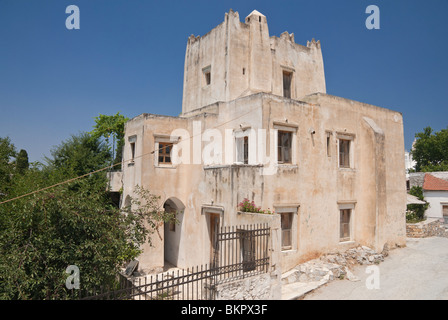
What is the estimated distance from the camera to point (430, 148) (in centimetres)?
5112

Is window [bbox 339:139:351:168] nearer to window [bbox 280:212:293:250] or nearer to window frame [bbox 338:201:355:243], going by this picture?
window frame [bbox 338:201:355:243]

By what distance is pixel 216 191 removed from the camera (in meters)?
13.6

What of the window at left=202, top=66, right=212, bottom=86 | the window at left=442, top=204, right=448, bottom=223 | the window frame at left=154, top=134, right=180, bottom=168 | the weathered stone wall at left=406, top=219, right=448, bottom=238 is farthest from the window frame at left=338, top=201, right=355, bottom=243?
the window at left=442, top=204, right=448, bottom=223

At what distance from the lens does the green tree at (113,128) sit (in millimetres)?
26219

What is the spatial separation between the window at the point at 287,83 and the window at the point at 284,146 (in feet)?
19.7

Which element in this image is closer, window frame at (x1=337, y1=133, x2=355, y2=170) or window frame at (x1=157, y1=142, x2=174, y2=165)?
window frame at (x1=157, y1=142, x2=174, y2=165)

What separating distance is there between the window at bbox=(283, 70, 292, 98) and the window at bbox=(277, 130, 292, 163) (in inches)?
236

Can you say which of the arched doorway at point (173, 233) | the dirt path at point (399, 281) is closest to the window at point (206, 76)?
the arched doorway at point (173, 233)

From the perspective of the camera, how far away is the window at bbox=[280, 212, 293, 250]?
1286 cm
